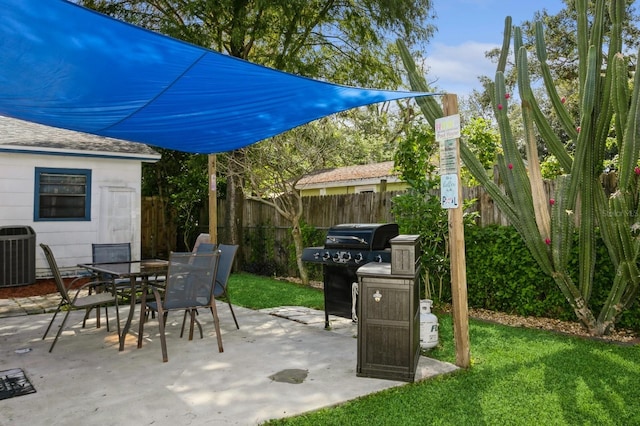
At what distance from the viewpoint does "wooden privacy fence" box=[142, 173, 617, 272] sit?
20.6 ft

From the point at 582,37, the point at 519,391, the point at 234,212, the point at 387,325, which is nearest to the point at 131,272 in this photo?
the point at 387,325

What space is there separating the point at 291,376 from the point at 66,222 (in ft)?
23.2

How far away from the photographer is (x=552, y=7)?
15.7 meters

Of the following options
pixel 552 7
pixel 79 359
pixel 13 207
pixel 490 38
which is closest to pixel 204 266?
pixel 79 359

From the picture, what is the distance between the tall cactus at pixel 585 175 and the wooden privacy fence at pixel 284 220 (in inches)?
20.8

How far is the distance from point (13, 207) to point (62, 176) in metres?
0.98

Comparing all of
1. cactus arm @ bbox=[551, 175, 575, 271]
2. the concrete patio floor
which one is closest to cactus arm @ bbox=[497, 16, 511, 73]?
cactus arm @ bbox=[551, 175, 575, 271]

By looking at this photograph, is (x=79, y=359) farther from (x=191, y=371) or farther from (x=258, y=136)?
(x=258, y=136)

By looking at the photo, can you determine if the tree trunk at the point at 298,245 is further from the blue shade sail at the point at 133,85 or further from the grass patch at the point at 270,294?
the blue shade sail at the point at 133,85

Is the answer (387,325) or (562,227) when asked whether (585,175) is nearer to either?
(562,227)

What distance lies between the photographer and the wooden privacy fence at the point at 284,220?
629 centimetres

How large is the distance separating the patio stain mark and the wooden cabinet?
0.43 meters

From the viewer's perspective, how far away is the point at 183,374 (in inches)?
146

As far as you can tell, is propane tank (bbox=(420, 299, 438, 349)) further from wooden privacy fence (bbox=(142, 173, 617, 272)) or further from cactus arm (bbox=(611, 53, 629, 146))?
cactus arm (bbox=(611, 53, 629, 146))
